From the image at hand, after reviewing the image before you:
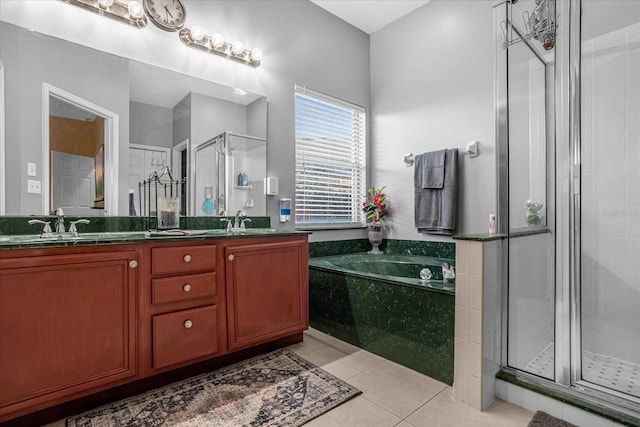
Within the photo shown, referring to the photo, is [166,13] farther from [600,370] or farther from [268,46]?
[600,370]

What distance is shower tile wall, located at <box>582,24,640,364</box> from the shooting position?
6.23 feet

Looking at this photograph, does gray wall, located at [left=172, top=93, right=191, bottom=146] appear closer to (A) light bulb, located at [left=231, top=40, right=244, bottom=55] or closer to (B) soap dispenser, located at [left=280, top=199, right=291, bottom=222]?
(A) light bulb, located at [left=231, top=40, right=244, bottom=55]

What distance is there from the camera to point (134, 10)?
2135 millimetres

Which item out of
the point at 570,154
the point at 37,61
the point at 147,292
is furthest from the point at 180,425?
the point at 570,154

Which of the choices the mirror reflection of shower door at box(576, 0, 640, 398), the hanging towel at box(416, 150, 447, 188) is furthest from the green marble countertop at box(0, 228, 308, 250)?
the mirror reflection of shower door at box(576, 0, 640, 398)

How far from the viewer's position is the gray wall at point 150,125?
7.20 feet

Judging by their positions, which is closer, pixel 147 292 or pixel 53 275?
pixel 53 275

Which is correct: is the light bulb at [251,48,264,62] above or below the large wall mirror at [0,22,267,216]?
above

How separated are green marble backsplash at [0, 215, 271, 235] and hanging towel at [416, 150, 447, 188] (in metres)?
1.51

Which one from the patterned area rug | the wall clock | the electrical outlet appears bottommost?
the patterned area rug

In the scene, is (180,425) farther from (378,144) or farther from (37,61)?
(378,144)

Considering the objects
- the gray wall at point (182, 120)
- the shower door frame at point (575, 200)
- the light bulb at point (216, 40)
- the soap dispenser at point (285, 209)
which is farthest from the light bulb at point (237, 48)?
the shower door frame at point (575, 200)

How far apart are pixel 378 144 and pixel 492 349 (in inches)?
97.1

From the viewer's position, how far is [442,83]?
308 cm
